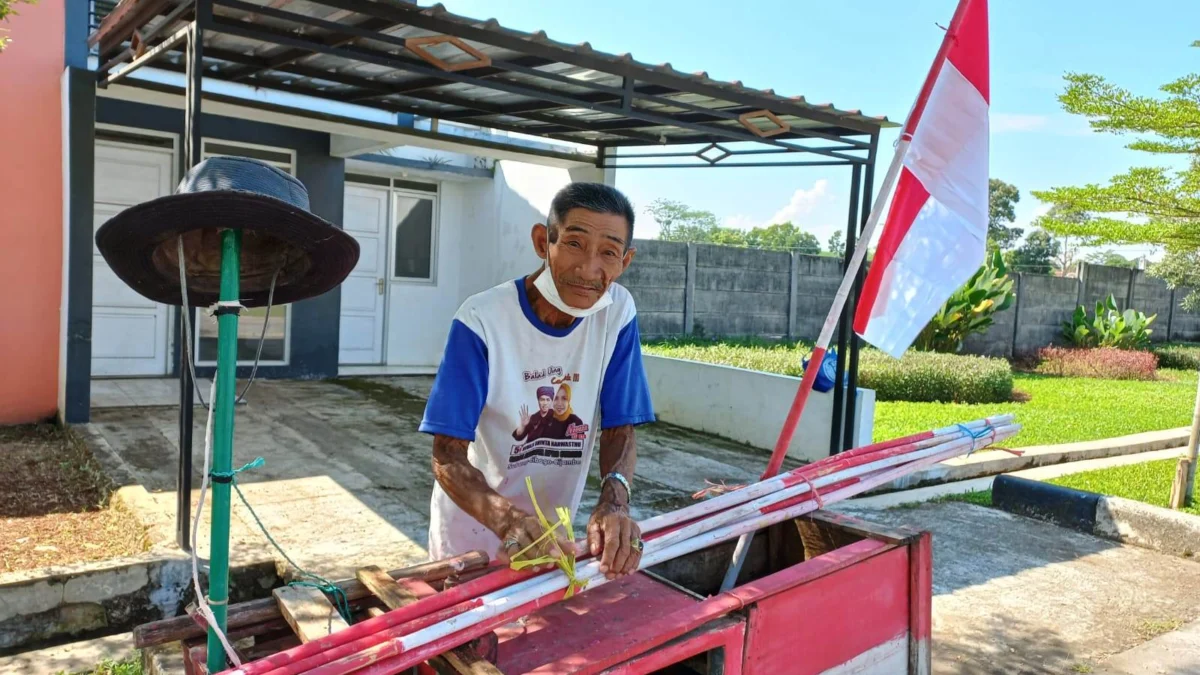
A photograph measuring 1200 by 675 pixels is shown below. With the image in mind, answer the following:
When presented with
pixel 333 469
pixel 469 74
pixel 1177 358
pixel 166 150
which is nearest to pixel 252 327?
pixel 166 150

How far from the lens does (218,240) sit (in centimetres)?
175

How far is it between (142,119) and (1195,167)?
9.60 m

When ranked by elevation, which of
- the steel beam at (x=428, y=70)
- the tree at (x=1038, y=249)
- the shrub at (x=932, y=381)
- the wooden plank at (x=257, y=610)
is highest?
the tree at (x=1038, y=249)

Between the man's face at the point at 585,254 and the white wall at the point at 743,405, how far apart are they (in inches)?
197

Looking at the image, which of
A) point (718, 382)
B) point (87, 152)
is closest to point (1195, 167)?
point (718, 382)

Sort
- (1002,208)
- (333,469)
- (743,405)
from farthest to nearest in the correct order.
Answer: (1002,208), (743,405), (333,469)

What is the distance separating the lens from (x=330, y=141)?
9.77 m

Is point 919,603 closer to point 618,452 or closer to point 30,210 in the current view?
point 618,452

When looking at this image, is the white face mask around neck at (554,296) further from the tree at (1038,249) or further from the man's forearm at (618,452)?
the tree at (1038,249)

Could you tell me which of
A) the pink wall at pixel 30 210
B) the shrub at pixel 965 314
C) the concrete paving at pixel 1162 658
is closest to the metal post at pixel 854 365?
the concrete paving at pixel 1162 658

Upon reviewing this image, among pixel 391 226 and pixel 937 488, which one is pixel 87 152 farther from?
pixel 937 488

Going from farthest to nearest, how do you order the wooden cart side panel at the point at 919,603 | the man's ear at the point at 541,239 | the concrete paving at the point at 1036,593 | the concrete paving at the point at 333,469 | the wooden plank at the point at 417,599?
the concrete paving at the point at 333,469
the concrete paving at the point at 1036,593
the wooden cart side panel at the point at 919,603
the man's ear at the point at 541,239
the wooden plank at the point at 417,599

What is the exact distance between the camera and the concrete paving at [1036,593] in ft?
13.2

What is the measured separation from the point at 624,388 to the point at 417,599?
80 centimetres
